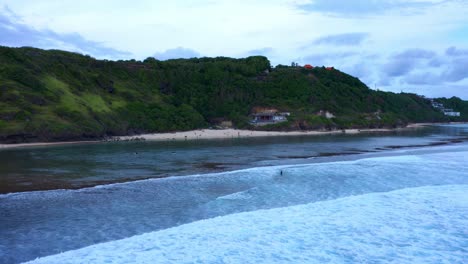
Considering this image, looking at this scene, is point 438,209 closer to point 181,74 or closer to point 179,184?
point 179,184

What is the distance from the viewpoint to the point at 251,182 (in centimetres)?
2133

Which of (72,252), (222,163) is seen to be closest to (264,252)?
(72,252)

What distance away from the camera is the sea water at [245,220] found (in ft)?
33.8

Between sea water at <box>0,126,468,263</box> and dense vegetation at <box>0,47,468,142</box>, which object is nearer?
sea water at <box>0,126,468,263</box>

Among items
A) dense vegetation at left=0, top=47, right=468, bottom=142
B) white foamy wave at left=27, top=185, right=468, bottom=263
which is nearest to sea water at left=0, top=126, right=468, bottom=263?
white foamy wave at left=27, top=185, right=468, bottom=263

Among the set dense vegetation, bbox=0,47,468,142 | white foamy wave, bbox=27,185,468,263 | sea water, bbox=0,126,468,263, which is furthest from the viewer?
dense vegetation, bbox=0,47,468,142

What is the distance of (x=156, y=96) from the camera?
80500mm

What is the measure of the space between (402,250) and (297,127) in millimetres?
70312

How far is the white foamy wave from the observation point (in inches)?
390

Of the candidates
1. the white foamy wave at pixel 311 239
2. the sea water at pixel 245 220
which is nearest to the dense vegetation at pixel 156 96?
the sea water at pixel 245 220

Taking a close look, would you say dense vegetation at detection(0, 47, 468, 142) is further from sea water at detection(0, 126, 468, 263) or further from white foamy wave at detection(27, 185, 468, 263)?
white foamy wave at detection(27, 185, 468, 263)

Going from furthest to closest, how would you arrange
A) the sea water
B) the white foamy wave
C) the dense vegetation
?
the dense vegetation < the sea water < the white foamy wave

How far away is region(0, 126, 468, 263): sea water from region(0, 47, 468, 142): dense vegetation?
35.7 metres

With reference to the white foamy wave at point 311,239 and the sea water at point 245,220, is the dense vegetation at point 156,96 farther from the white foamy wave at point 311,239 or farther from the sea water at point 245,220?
the white foamy wave at point 311,239
